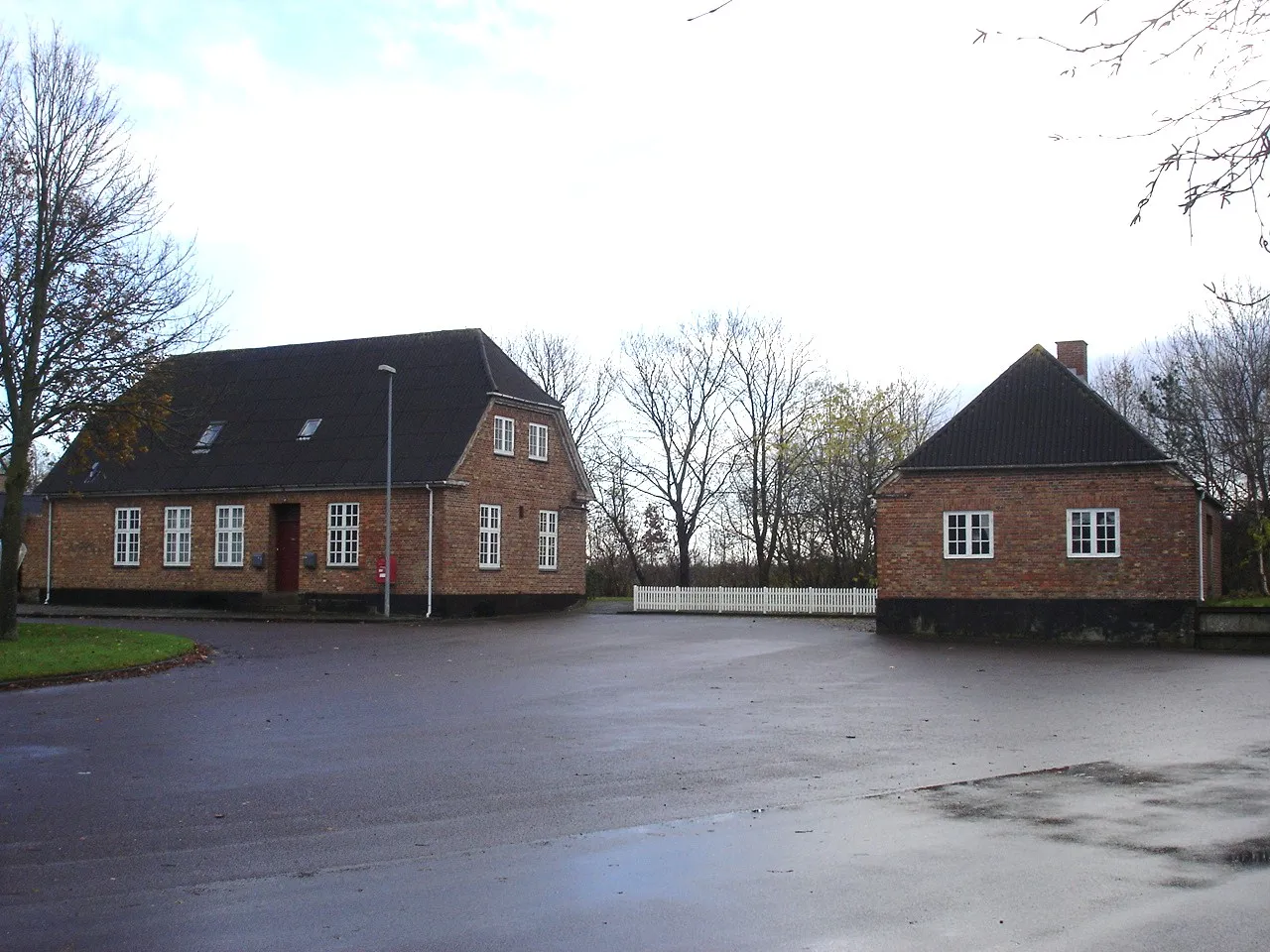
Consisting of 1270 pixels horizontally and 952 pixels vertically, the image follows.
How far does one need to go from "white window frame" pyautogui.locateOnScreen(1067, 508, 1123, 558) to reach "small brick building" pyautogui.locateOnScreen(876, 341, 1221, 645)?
0.02m

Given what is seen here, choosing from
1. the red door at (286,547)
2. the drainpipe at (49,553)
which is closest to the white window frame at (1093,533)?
the red door at (286,547)

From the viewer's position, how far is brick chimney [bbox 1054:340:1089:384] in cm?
3472

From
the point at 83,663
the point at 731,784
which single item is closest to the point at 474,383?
the point at 83,663

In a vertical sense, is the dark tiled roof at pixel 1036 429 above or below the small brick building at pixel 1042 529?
above

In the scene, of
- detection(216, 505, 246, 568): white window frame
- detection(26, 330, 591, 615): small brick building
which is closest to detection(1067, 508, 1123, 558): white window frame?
detection(26, 330, 591, 615): small brick building

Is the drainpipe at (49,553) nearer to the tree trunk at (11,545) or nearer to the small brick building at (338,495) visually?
the small brick building at (338,495)

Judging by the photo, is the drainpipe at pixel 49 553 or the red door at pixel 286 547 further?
the drainpipe at pixel 49 553

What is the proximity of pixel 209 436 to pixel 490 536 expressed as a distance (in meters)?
11.2

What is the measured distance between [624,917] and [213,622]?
27.2m

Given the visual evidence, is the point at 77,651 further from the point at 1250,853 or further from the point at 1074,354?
the point at 1074,354

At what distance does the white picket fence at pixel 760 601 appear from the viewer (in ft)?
126

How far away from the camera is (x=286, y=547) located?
38.0 meters

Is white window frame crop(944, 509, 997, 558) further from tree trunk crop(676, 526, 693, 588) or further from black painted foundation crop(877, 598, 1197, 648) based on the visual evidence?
tree trunk crop(676, 526, 693, 588)

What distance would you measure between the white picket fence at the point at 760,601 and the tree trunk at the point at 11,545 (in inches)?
820
